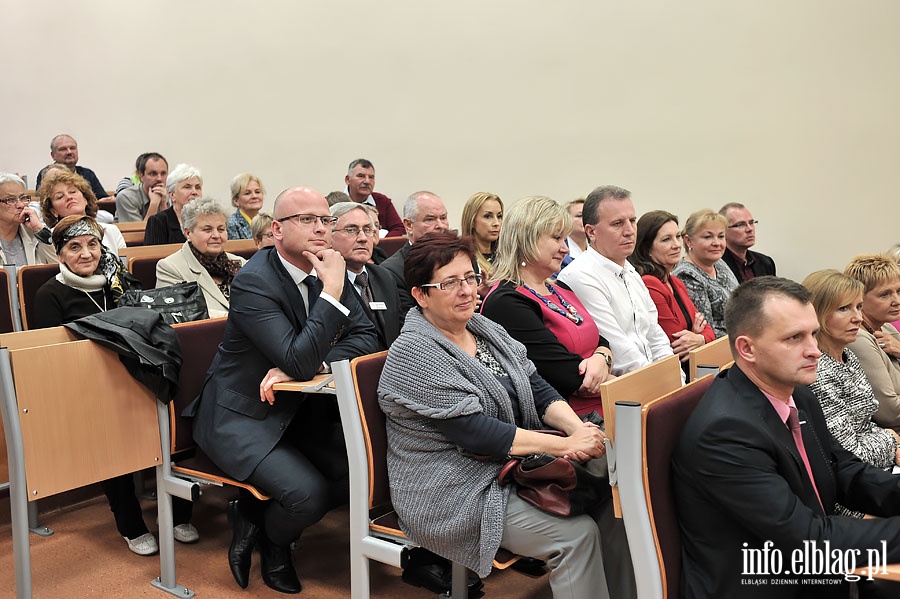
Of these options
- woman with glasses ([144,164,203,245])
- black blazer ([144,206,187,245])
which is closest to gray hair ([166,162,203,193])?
woman with glasses ([144,164,203,245])

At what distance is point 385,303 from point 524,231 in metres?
0.75

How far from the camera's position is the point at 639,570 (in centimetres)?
172

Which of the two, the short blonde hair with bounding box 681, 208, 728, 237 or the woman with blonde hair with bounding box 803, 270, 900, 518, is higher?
the short blonde hair with bounding box 681, 208, 728, 237

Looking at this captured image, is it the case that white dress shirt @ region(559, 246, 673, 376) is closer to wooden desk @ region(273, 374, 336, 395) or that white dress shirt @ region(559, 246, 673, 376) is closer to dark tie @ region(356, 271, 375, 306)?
dark tie @ region(356, 271, 375, 306)

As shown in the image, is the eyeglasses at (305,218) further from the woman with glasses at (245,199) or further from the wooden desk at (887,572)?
the woman with glasses at (245,199)

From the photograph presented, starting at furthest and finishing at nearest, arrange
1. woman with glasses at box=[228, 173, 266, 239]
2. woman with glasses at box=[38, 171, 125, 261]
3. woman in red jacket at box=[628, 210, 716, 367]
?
woman with glasses at box=[228, 173, 266, 239], woman with glasses at box=[38, 171, 125, 261], woman in red jacket at box=[628, 210, 716, 367]

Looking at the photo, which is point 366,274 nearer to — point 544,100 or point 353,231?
point 353,231

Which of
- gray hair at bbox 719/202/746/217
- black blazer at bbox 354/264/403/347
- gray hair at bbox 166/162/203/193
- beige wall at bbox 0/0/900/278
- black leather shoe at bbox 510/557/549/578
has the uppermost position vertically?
beige wall at bbox 0/0/900/278

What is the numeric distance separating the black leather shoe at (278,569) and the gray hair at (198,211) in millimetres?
1792

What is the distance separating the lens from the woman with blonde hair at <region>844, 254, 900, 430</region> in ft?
9.40

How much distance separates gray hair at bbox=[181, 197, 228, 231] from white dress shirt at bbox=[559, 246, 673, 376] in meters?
1.82

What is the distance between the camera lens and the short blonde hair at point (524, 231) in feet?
9.32

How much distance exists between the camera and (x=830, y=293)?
104 inches

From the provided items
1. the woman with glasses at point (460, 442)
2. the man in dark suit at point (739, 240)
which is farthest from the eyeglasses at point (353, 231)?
the man in dark suit at point (739, 240)
